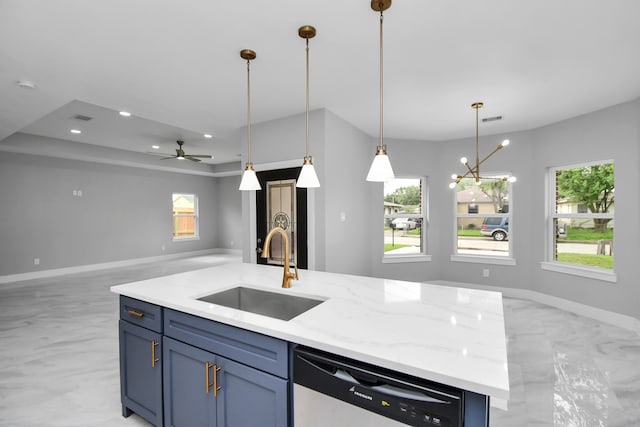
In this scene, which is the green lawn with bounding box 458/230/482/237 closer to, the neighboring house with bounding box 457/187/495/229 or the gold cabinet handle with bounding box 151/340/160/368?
the neighboring house with bounding box 457/187/495/229

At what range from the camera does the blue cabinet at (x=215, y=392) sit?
4.29ft

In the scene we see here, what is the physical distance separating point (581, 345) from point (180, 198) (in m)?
9.41

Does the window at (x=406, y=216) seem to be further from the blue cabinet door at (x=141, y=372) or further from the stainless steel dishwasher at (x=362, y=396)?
the stainless steel dishwasher at (x=362, y=396)

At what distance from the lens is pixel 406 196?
211 inches

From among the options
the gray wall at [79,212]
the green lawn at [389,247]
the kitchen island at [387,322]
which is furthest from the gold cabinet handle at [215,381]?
the gray wall at [79,212]

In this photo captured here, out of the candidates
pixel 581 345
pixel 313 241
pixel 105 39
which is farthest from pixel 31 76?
pixel 581 345

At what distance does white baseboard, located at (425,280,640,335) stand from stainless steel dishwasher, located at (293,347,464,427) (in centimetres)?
418

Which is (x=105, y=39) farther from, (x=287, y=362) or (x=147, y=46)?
(x=287, y=362)

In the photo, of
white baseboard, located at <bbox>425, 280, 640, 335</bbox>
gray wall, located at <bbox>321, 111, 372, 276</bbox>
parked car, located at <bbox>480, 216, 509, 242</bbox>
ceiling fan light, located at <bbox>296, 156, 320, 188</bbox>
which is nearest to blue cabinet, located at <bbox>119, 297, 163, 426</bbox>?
ceiling fan light, located at <bbox>296, 156, 320, 188</bbox>

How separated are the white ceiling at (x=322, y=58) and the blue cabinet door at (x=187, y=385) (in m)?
2.12

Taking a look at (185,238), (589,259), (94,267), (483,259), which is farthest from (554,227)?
(94,267)

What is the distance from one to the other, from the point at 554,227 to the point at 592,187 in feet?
2.43

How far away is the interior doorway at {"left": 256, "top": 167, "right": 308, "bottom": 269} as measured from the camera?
151 inches

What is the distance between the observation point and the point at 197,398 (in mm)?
1559
